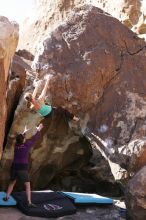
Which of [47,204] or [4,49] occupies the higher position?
[4,49]

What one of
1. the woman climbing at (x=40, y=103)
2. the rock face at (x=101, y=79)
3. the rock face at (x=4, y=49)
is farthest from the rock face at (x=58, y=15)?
the rock face at (x=4, y=49)

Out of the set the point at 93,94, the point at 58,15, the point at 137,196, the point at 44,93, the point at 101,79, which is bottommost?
the point at 137,196

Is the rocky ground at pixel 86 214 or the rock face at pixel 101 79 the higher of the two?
the rock face at pixel 101 79

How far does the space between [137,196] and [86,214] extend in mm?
952

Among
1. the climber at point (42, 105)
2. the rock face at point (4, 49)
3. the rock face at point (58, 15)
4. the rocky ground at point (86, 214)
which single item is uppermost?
the rock face at point (58, 15)

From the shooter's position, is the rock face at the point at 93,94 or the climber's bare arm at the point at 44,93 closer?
the climber's bare arm at the point at 44,93

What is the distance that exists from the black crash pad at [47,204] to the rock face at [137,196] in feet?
3.24

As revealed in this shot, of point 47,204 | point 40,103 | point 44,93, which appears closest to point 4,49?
point 40,103

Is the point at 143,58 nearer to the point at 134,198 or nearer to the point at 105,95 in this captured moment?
the point at 105,95

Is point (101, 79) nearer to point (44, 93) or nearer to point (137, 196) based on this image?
point (44, 93)

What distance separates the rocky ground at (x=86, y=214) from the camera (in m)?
6.59

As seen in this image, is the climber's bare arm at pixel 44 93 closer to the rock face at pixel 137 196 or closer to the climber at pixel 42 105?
the climber at pixel 42 105

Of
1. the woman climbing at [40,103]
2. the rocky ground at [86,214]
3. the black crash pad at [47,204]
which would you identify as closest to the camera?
the rocky ground at [86,214]

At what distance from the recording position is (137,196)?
6996 mm
